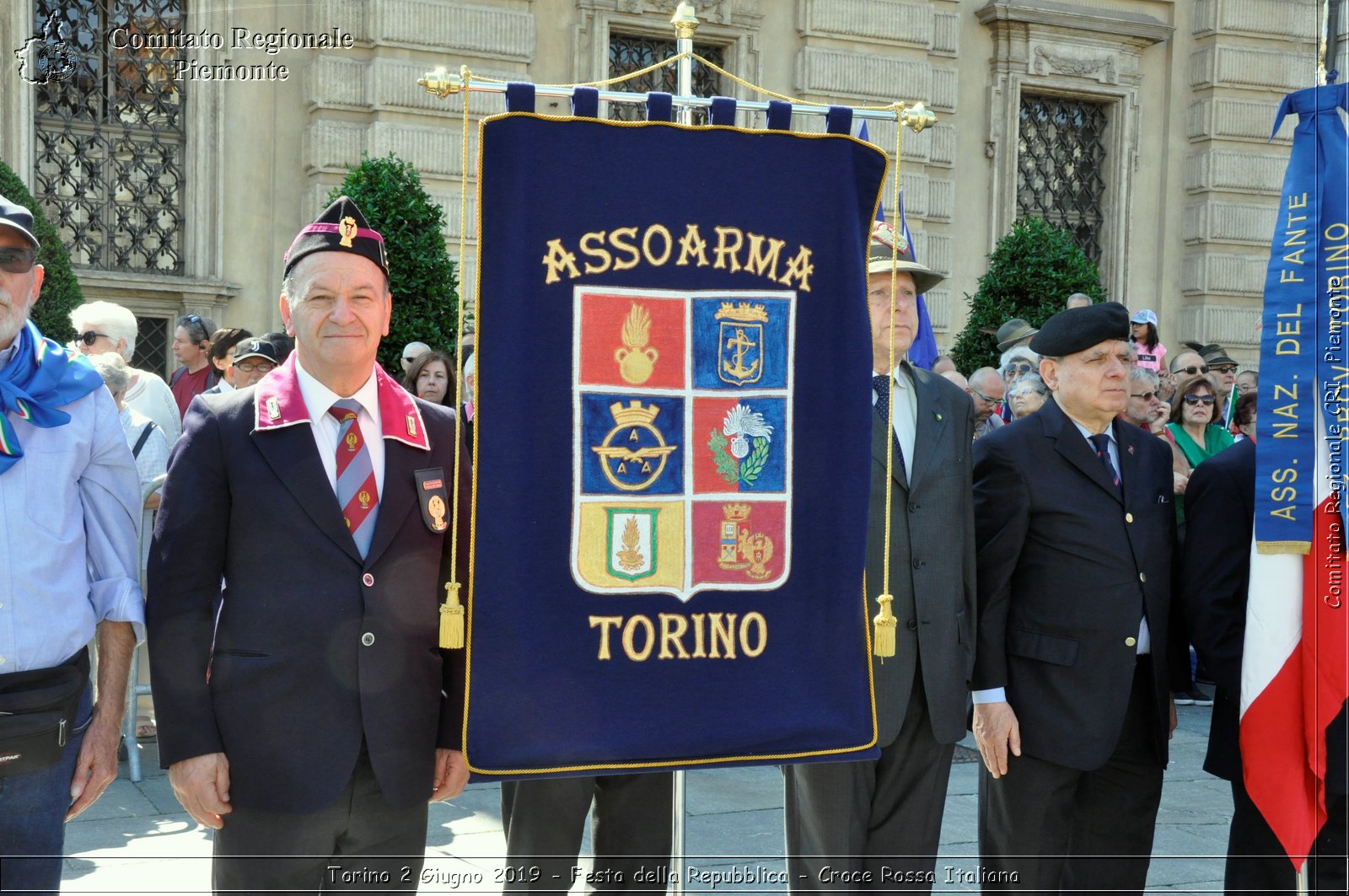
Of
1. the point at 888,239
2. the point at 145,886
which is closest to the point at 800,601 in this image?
the point at 888,239

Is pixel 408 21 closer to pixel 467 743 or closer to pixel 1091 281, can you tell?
pixel 1091 281

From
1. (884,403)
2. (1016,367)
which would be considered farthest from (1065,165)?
(884,403)

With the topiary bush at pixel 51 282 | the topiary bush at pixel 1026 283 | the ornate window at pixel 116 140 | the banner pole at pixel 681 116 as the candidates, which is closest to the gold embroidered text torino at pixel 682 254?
the banner pole at pixel 681 116

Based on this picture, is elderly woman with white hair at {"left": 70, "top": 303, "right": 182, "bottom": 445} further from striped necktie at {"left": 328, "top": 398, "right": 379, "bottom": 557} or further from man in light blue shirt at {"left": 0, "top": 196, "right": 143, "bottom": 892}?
striped necktie at {"left": 328, "top": 398, "right": 379, "bottom": 557}

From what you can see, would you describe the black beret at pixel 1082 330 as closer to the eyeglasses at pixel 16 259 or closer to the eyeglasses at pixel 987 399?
the eyeglasses at pixel 16 259

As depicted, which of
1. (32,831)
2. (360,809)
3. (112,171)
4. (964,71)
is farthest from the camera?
(964,71)

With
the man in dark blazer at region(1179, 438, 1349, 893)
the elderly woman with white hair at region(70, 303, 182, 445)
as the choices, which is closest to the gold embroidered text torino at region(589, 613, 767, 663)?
the man in dark blazer at region(1179, 438, 1349, 893)

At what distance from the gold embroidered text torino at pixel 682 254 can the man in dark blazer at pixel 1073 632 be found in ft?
3.91

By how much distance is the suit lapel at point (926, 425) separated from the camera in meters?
3.79

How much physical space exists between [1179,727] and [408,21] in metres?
8.84

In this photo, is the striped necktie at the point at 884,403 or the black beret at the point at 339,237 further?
the striped necktie at the point at 884,403

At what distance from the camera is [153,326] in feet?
38.5

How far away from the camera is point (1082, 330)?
398cm

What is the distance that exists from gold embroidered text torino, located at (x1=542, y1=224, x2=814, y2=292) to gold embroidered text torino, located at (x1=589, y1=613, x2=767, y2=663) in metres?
0.81
